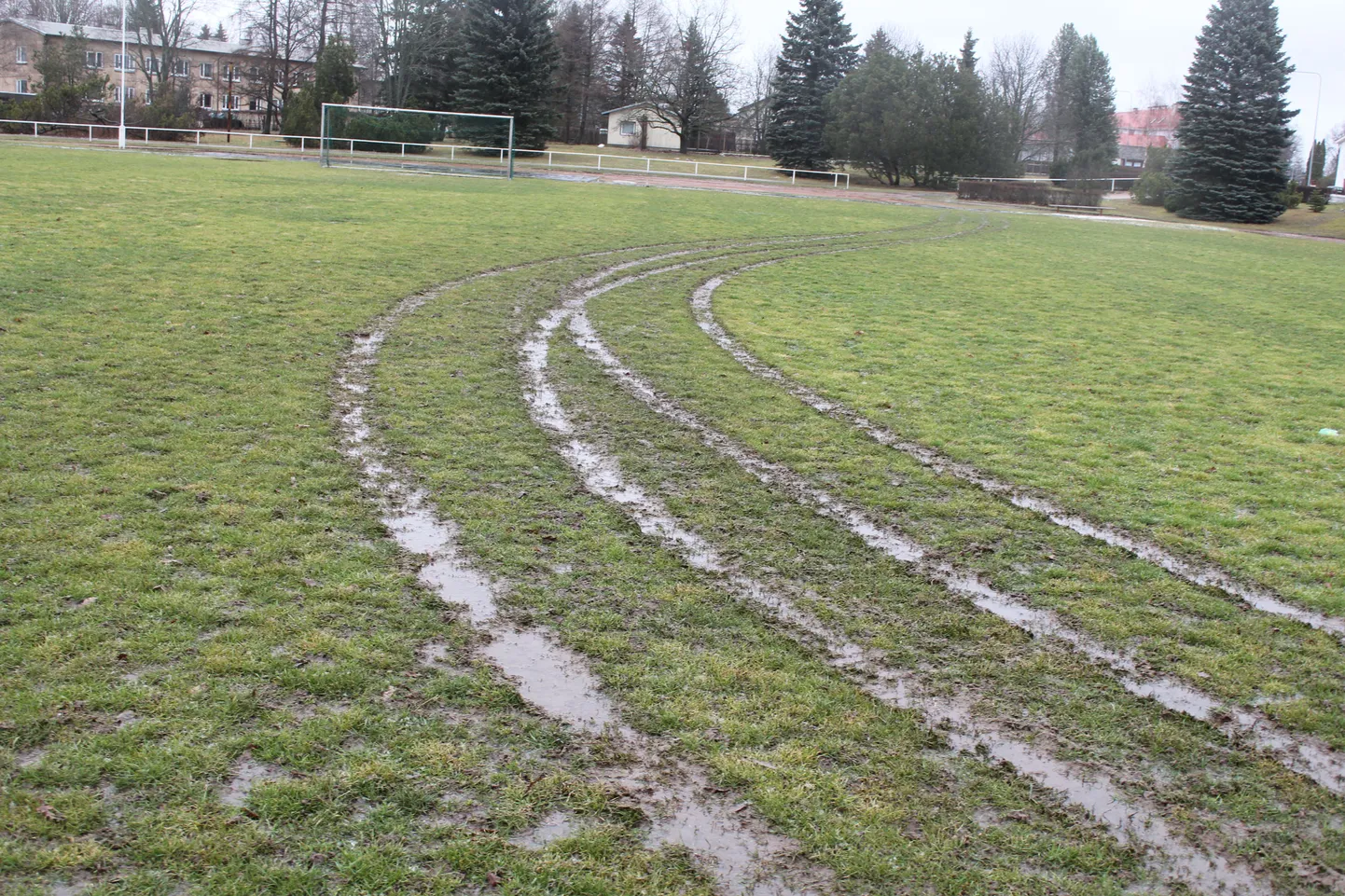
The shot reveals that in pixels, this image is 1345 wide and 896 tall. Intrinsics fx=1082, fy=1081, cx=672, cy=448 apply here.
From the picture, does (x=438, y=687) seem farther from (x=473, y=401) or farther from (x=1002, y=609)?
(x=473, y=401)

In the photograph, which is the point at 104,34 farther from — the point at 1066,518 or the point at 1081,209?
the point at 1066,518

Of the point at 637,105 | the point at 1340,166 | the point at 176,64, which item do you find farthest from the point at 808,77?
the point at 176,64

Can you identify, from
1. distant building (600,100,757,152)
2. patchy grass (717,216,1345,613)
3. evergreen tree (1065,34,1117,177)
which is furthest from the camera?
distant building (600,100,757,152)

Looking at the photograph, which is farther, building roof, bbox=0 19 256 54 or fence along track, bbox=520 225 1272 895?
building roof, bbox=0 19 256 54

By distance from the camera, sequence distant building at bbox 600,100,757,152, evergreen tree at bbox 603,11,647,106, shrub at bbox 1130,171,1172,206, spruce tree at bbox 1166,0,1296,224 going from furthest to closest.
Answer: evergreen tree at bbox 603,11,647,106
distant building at bbox 600,100,757,152
shrub at bbox 1130,171,1172,206
spruce tree at bbox 1166,0,1296,224

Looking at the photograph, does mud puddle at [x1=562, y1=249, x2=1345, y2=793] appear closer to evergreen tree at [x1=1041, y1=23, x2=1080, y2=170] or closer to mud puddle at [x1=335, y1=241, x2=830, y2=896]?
mud puddle at [x1=335, y1=241, x2=830, y2=896]

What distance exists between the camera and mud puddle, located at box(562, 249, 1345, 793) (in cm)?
451

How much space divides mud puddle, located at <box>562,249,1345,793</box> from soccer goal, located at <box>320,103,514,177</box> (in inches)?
1372

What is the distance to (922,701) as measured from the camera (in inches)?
187

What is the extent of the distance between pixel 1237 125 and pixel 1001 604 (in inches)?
1928

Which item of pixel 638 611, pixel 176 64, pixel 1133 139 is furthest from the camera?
pixel 1133 139

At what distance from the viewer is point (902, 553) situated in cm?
639

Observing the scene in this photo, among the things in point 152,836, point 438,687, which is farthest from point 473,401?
point 152,836

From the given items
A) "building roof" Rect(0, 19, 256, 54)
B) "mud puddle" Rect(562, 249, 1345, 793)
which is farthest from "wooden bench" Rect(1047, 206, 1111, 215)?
"building roof" Rect(0, 19, 256, 54)
